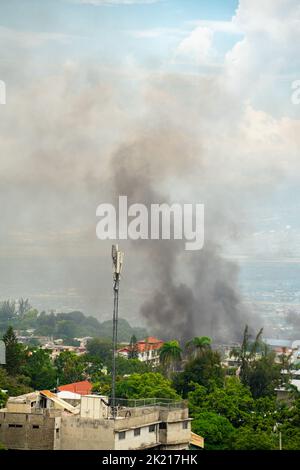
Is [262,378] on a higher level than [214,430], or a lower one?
higher

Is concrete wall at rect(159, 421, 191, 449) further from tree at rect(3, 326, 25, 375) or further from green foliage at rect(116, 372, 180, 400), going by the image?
tree at rect(3, 326, 25, 375)

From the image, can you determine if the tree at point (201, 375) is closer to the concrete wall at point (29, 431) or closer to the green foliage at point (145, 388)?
the green foliage at point (145, 388)

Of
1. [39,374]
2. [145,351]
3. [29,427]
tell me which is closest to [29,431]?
[29,427]

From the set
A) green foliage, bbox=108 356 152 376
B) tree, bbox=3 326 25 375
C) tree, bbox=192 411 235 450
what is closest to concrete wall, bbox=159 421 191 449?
tree, bbox=192 411 235 450

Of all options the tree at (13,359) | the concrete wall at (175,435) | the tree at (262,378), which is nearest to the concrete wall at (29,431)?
the concrete wall at (175,435)

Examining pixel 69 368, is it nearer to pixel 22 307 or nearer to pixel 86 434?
pixel 86 434

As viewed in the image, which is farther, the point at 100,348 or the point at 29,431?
the point at 100,348

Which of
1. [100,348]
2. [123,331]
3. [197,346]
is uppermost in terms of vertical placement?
[123,331]

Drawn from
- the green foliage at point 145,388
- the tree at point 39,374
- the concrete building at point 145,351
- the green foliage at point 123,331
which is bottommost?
the green foliage at point 145,388

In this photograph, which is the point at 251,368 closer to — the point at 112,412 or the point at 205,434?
the point at 205,434
